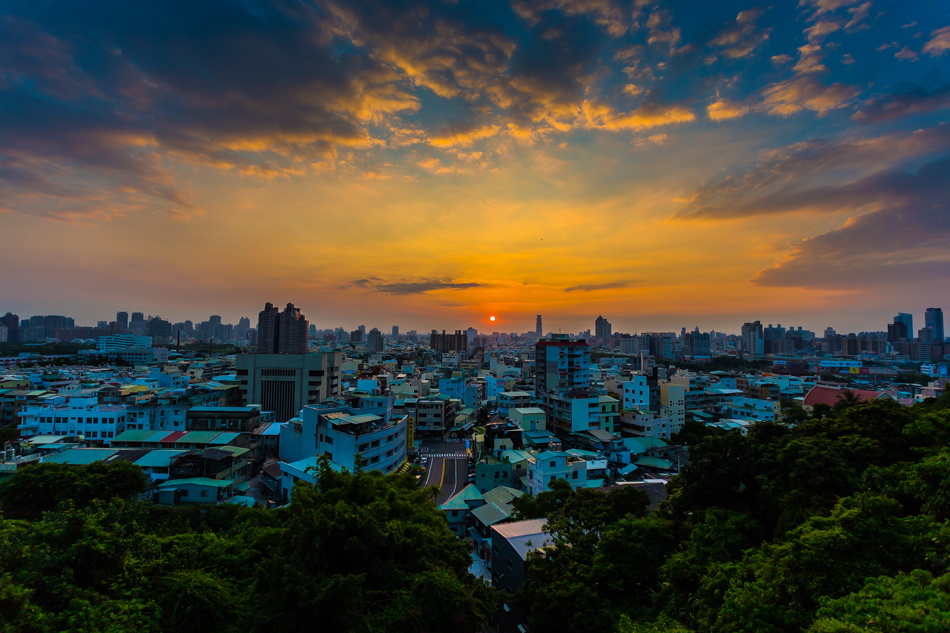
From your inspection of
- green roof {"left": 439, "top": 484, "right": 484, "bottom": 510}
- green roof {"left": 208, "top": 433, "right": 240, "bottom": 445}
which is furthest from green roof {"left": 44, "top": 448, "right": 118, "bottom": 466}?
green roof {"left": 439, "top": 484, "right": 484, "bottom": 510}

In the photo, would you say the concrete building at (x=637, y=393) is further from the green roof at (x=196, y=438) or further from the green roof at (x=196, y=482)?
the green roof at (x=196, y=438)

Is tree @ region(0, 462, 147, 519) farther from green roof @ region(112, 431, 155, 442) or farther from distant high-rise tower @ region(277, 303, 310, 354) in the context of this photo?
distant high-rise tower @ region(277, 303, 310, 354)

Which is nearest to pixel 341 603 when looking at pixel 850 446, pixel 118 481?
pixel 850 446

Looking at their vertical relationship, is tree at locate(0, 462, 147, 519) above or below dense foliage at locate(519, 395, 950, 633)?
below

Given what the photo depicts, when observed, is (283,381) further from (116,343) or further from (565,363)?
(116,343)

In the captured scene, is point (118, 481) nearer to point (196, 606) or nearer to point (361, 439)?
point (361, 439)

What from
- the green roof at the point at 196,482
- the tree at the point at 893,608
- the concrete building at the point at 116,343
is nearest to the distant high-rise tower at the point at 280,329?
the concrete building at the point at 116,343

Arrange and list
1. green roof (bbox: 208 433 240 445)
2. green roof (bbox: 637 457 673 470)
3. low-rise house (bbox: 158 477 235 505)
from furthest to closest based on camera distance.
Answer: green roof (bbox: 637 457 673 470) < green roof (bbox: 208 433 240 445) < low-rise house (bbox: 158 477 235 505)
